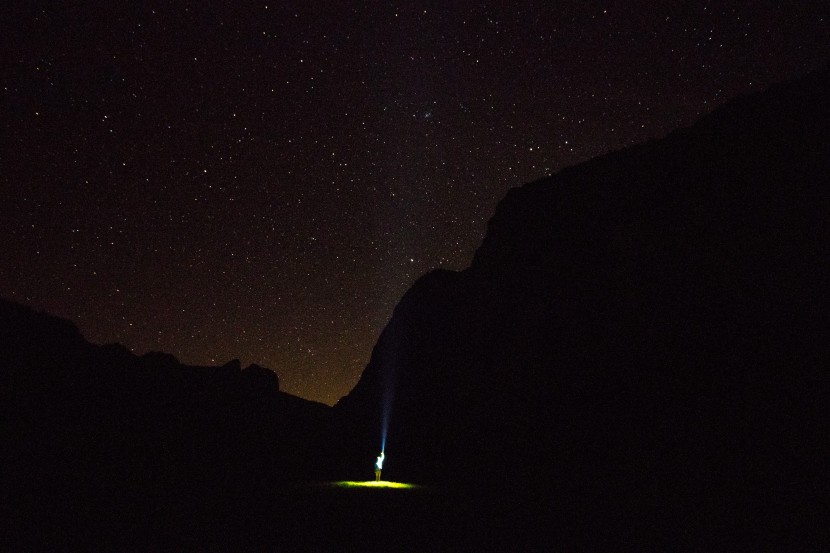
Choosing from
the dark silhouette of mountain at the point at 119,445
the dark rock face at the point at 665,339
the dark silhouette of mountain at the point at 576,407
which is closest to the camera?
the dark silhouette of mountain at the point at 119,445

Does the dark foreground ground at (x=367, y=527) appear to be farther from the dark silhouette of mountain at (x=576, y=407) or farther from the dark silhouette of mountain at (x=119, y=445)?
the dark silhouette of mountain at (x=119, y=445)

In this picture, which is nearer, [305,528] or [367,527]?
[305,528]

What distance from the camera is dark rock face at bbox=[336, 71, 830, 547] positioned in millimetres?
17484

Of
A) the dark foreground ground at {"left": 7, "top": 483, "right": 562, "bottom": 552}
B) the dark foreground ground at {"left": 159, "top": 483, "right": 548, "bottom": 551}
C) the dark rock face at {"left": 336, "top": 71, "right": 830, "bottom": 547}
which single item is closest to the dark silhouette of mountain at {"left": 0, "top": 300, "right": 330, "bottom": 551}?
the dark foreground ground at {"left": 7, "top": 483, "right": 562, "bottom": 552}

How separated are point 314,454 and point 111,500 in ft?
68.9

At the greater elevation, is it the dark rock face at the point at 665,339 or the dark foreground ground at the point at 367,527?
the dark rock face at the point at 665,339

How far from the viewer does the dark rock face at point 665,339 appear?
1748cm

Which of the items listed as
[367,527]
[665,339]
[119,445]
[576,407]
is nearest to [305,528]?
[367,527]

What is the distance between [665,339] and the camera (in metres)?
23.5

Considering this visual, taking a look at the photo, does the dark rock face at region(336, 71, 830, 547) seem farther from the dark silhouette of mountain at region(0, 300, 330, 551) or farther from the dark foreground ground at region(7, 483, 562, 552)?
the dark silhouette of mountain at region(0, 300, 330, 551)

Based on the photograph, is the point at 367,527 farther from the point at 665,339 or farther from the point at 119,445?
the point at 119,445

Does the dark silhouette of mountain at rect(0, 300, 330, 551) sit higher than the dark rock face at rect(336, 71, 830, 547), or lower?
lower

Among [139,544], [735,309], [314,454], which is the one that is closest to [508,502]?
[139,544]

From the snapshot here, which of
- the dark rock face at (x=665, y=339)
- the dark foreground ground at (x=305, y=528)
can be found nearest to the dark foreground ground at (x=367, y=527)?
the dark foreground ground at (x=305, y=528)
